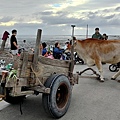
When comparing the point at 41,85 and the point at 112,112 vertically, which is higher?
the point at 41,85

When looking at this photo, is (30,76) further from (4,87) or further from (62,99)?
(62,99)

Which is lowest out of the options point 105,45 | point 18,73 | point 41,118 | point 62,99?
point 41,118

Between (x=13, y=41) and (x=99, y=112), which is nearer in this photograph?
(x=99, y=112)

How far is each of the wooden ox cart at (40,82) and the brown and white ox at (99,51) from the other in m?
4.49

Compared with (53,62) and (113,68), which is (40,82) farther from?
(113,68)

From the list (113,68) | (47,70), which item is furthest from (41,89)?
(113,68)

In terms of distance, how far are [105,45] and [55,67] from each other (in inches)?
192

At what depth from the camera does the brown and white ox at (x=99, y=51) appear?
1033 centimetres

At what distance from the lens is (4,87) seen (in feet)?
16.9

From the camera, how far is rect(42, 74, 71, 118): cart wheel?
5325mm

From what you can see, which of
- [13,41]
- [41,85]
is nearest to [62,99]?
[41,85]

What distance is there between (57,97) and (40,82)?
792 mm

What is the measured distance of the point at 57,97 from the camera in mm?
5938

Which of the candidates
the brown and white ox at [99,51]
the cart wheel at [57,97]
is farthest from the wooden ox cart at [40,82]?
the brown and white ox at [99,51]
